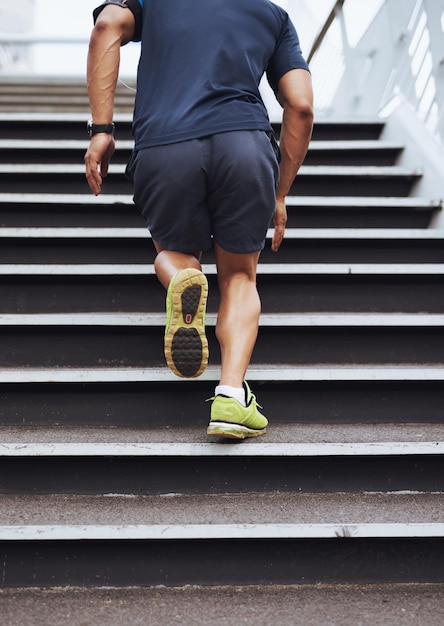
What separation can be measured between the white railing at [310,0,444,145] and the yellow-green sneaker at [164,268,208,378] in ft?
6.73

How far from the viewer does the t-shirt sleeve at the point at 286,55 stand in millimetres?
2240

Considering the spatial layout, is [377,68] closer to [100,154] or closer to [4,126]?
[4,126]

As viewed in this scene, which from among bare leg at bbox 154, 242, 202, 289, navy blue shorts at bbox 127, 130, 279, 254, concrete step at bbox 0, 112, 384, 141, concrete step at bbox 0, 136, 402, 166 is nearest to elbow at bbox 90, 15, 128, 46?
navy blue shorts at bbox 127, 130, 279, 254

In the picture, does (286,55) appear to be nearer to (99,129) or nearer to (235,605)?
(99,129)

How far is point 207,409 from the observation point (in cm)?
223

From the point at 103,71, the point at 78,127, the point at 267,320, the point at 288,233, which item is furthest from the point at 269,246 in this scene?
the point at 78,127

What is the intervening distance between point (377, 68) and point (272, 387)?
2.94 m

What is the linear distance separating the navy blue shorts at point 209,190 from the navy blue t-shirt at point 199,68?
4 centimetres

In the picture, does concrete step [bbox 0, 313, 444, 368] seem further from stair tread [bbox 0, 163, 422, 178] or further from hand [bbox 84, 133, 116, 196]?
stair tread [bbox 0, 163, 422, 178]

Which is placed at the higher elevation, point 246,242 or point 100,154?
point 100,154

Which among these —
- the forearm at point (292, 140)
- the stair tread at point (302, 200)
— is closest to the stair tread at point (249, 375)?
the forearm at point (292, 140)

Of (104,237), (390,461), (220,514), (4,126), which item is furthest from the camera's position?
(4,126)

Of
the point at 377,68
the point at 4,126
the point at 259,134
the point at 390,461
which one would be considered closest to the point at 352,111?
the point at 377,68

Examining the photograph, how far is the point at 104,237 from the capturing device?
2863mm
